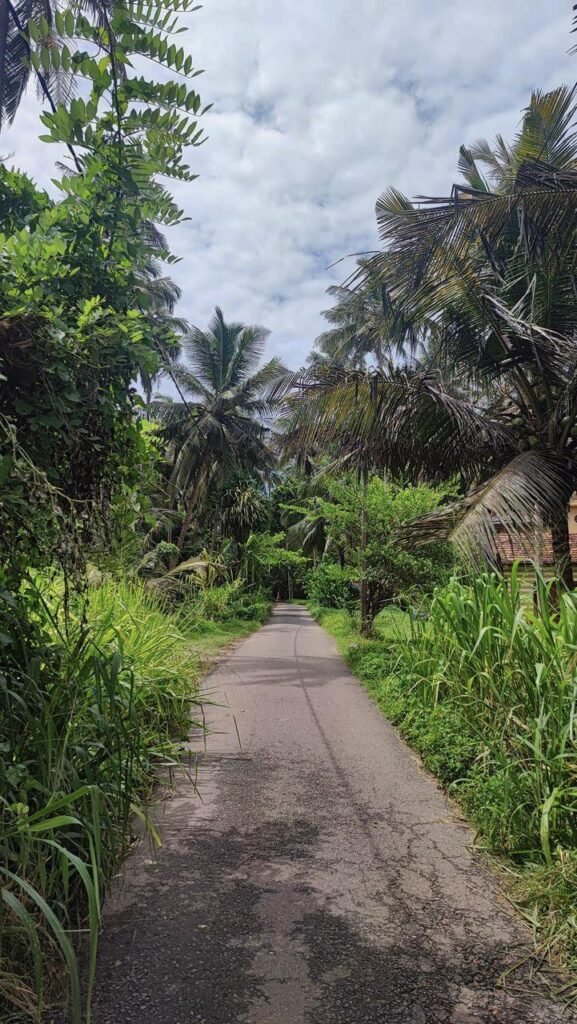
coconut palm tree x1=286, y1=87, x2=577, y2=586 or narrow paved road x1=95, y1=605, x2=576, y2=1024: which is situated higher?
coconut palm tree x1=286, y1=87, x2=577, y2=586

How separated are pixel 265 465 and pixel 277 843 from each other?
21585 millimetres

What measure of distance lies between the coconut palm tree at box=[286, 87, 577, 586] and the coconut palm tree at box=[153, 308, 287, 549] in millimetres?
14444

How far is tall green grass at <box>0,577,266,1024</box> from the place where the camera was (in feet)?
6.80

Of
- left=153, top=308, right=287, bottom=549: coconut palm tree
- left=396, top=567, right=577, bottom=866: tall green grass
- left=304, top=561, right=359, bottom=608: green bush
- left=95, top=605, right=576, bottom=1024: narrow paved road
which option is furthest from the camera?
left=304, top=561, right=359, bottom=608: green bush

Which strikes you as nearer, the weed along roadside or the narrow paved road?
the narrow paved road

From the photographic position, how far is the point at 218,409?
22.1 m

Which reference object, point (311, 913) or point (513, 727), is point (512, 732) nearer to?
point (513, 727)

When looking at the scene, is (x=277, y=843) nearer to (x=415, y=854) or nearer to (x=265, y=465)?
(x=415, y=854)

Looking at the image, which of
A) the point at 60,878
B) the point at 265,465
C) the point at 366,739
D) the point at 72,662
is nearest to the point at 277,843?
the point at 60,878

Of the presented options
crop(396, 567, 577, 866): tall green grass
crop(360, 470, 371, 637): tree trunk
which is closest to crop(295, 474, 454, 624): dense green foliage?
crop(360, 470, 371, 637): tree trunk

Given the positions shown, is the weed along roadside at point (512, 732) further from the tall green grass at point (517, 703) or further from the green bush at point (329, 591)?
the green bush at point (329, 591)

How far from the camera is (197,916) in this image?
2889 millimetres

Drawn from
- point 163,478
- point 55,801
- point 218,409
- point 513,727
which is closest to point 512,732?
point 513,727

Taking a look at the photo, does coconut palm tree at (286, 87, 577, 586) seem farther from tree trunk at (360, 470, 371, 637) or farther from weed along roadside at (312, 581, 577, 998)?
tree trunk at (360, 470, 371, 637)
